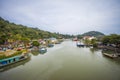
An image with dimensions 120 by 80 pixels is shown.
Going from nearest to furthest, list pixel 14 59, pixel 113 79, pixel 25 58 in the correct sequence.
Answer: pixel 113 79, pixel 14 59, pixel 25 58

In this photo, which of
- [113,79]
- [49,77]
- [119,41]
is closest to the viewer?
[113,79]

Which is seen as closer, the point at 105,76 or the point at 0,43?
the point at 105,76

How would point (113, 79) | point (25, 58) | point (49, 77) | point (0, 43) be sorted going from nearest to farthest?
point (113, 79) → point (49, 77) → point (25, 58) → point (0, 43)

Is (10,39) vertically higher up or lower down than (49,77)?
higher up

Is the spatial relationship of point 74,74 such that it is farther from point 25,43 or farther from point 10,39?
point 10,39

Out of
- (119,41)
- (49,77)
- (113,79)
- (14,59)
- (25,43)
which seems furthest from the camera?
(25,43)

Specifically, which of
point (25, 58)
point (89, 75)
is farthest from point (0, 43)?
point (89, 75)

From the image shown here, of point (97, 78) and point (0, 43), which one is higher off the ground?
point (0, 43)

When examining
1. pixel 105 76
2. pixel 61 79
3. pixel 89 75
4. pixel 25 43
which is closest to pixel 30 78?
pixel 61 79

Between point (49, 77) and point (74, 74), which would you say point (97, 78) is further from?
point (49, 77)
